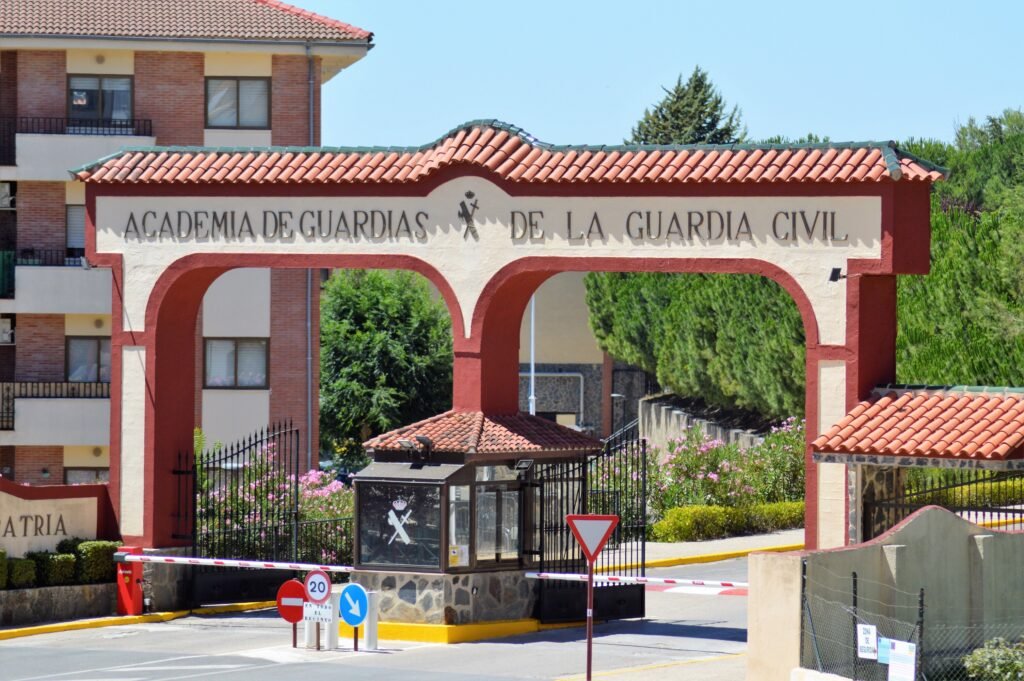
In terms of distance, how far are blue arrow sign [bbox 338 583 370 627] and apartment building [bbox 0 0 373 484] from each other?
871 inches

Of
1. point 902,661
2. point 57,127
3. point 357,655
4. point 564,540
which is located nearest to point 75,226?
point 57,127

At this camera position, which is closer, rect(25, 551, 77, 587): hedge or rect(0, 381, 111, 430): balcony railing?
rect(25, 551, 77, 587): hedge

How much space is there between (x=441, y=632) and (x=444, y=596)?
1.58 ft

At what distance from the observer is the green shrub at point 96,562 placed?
1059 inches

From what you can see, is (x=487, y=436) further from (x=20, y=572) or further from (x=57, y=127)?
(x=57, y=127)

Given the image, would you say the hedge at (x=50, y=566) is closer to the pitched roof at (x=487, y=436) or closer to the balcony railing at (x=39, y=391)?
the pitched roof at (x=487, y=436)

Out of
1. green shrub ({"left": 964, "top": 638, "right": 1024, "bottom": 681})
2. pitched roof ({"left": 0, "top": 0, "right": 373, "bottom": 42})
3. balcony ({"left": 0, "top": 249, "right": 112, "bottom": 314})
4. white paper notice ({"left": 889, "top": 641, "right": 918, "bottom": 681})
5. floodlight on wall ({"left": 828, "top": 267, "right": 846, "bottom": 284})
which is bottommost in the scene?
green shrub ({"left": 964, "top": 638, "right": 1024, "bottom": 681})

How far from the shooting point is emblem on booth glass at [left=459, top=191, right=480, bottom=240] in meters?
25.6

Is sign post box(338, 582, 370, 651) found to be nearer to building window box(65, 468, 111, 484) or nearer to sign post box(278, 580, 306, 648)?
sign post box(278, 580, 306, 648)

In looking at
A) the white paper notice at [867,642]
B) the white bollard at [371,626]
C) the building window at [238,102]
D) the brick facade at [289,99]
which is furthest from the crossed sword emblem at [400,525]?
the building window at [238,102]

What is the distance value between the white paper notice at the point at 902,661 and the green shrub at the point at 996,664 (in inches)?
64.6

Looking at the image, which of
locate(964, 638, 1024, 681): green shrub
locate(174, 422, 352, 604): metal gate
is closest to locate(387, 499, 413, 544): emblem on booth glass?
locate(174, 422, 352, 604): metal gate

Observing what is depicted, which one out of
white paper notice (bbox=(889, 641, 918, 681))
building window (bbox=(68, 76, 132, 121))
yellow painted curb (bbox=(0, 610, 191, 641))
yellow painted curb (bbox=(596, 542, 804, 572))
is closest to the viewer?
white paper notice (bbox=(889, 641, 918, 681))

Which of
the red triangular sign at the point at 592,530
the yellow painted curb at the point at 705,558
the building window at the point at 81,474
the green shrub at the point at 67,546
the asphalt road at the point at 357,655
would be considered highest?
the red triangular sign at the point at 592,530
